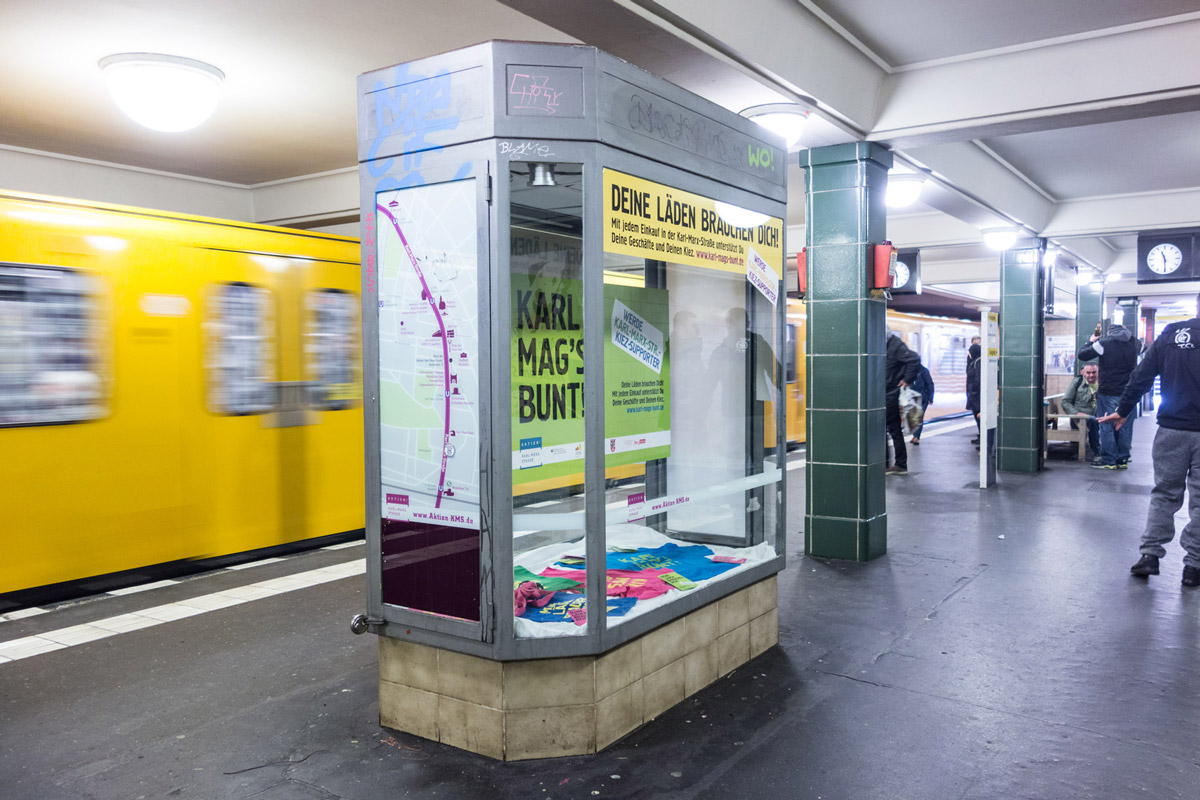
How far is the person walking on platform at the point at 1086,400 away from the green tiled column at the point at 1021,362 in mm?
1057

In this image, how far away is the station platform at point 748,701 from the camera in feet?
9.64

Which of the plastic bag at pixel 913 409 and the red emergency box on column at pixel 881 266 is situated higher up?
the red emergency box on column at pixel 881 266

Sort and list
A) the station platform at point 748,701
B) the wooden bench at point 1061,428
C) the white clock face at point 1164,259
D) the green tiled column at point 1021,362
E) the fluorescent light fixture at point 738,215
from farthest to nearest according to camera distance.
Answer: the wooden bench at point 1061,428 → the green tiled column at point 1021,362 → the white clock face at point 1164,259 → the fluorescent light fixture at point 738,215 → the station platform at point 748,701

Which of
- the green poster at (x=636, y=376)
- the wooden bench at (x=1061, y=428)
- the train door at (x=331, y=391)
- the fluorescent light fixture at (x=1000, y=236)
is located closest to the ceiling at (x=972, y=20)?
the green poster at (x=636, y=376)

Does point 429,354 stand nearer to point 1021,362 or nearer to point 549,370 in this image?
point 549,370

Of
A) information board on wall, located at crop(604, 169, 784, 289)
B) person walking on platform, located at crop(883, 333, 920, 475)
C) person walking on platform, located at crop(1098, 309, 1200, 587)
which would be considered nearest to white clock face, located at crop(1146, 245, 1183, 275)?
person walking on platform, located at crop(883, 333, 920, 475)

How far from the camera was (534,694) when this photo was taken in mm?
3094

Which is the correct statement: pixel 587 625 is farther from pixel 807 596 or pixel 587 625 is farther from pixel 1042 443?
pixel 1042 443

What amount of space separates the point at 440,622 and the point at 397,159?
5.70 ft

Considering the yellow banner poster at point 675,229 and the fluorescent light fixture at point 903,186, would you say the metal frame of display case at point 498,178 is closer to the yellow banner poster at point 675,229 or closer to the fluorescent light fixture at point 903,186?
the yellow banner poster at point 675,229

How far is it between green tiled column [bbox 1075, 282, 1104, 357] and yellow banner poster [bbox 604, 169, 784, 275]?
14421 millimetres

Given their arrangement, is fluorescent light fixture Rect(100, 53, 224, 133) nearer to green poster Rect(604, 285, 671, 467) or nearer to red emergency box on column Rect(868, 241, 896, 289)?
green poster Rect(604, 285, 671, 467)

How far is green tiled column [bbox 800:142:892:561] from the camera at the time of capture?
20.1 ft

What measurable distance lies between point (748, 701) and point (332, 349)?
4478 mm
